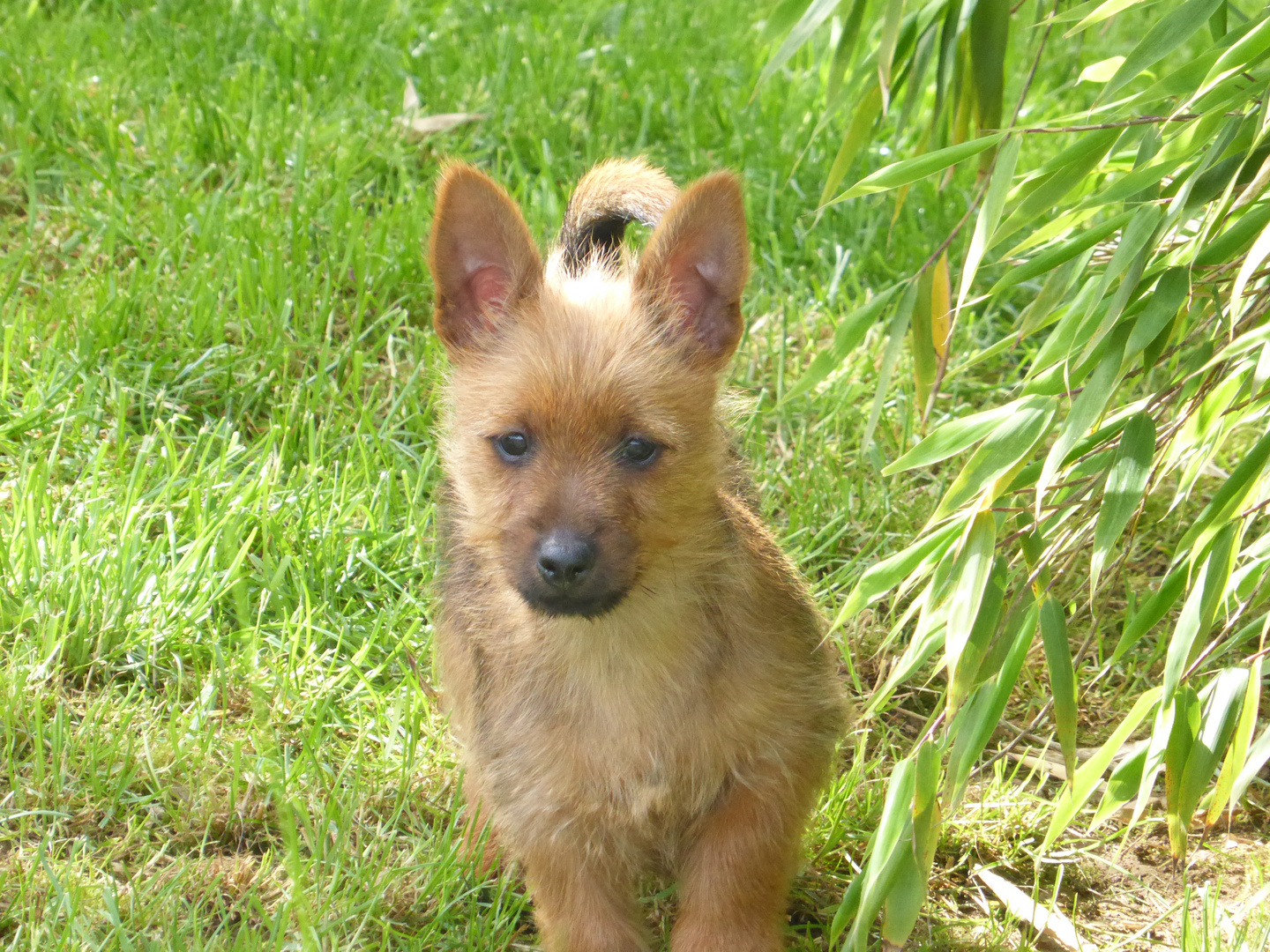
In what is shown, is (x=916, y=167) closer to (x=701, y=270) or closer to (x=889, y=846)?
(x=701, y=270)

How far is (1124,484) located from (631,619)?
3.68 feet

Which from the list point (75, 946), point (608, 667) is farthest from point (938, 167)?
point (75, 946)

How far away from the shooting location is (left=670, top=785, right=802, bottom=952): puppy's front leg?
3.01 m

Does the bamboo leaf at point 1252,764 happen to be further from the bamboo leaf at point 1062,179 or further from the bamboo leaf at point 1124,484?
the bamboo leaf at point 1062,179

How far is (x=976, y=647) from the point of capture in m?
2.67

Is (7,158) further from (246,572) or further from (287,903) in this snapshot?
(287,903)

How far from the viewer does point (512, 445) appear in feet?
10.1

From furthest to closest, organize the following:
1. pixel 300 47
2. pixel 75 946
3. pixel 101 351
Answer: pixel 300 47
pixel 101 351
pixel 75 946

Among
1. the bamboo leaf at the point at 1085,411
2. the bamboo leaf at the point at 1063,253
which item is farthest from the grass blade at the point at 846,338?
the bamboo leaf at the point at 1085,411

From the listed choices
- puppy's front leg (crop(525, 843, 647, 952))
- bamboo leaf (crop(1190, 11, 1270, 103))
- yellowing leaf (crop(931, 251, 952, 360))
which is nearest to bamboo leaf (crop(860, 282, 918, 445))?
yellowing leaf (crop(931, 251, 952, 360))

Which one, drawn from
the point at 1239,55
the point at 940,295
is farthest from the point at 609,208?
the point at 1239,55

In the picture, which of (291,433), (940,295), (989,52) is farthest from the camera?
(291,433)

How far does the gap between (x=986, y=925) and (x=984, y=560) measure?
1.17 metres

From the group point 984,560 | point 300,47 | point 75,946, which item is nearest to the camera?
point 984,560
